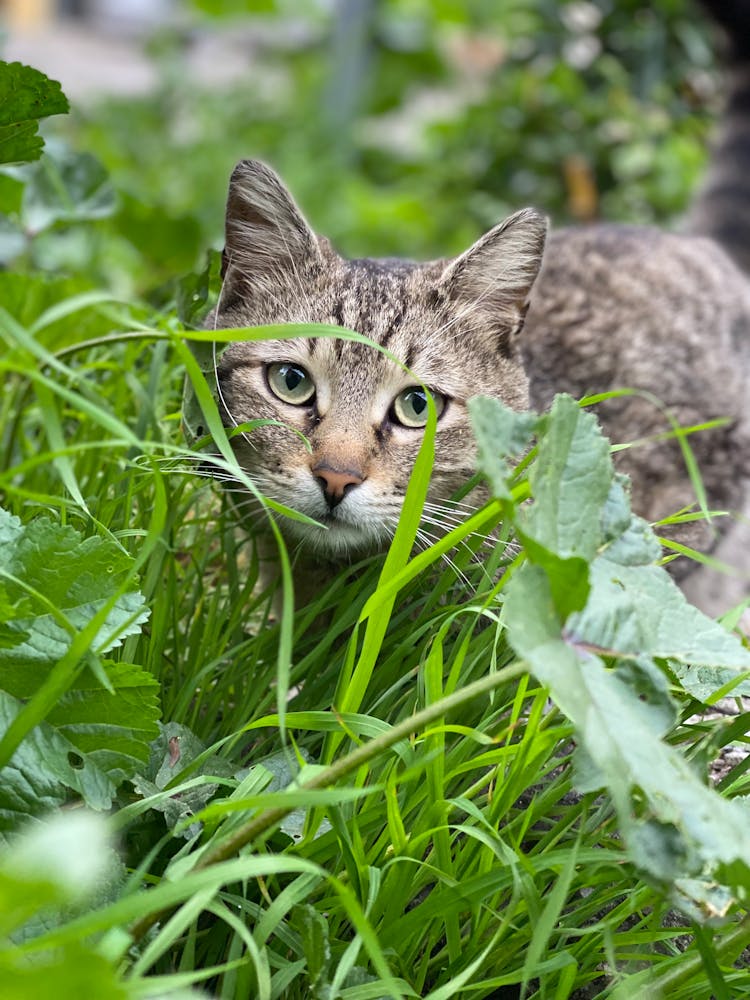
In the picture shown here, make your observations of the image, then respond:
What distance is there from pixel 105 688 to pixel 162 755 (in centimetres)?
17

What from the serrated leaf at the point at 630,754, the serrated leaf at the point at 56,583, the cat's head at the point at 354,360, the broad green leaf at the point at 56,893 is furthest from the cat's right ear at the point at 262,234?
the broad green leaf at the point at 56,893

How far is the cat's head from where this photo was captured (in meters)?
1.74

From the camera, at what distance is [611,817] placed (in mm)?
1393

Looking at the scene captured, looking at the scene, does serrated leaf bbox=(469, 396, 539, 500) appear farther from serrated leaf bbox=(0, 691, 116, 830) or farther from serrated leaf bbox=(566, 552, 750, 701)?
serrated leaf bbox=(0, 691, 116, 830)

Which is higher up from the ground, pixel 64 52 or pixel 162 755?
pixel 64 52

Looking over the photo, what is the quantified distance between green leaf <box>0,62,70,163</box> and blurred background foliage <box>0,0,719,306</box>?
534mm

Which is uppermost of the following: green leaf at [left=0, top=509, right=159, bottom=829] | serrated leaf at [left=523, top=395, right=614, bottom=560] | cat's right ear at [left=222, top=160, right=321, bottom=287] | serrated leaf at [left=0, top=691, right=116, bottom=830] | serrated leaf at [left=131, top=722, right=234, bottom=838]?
cat's right ear at [left=222, top=160, right=321, bottom=287]

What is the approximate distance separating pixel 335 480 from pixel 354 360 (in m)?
0.26

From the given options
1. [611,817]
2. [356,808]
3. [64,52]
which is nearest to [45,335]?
[356,808]

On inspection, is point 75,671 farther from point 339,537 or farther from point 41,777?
point 339,537

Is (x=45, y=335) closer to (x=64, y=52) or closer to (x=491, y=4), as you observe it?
(x=491, y=4)

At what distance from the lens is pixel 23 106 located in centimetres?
148

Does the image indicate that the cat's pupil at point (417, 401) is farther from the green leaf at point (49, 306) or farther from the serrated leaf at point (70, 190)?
the serrated leaf at point (70, 190)

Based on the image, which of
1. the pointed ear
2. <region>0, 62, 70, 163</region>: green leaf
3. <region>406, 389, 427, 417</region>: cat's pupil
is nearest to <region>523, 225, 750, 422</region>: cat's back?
the pointed ear
